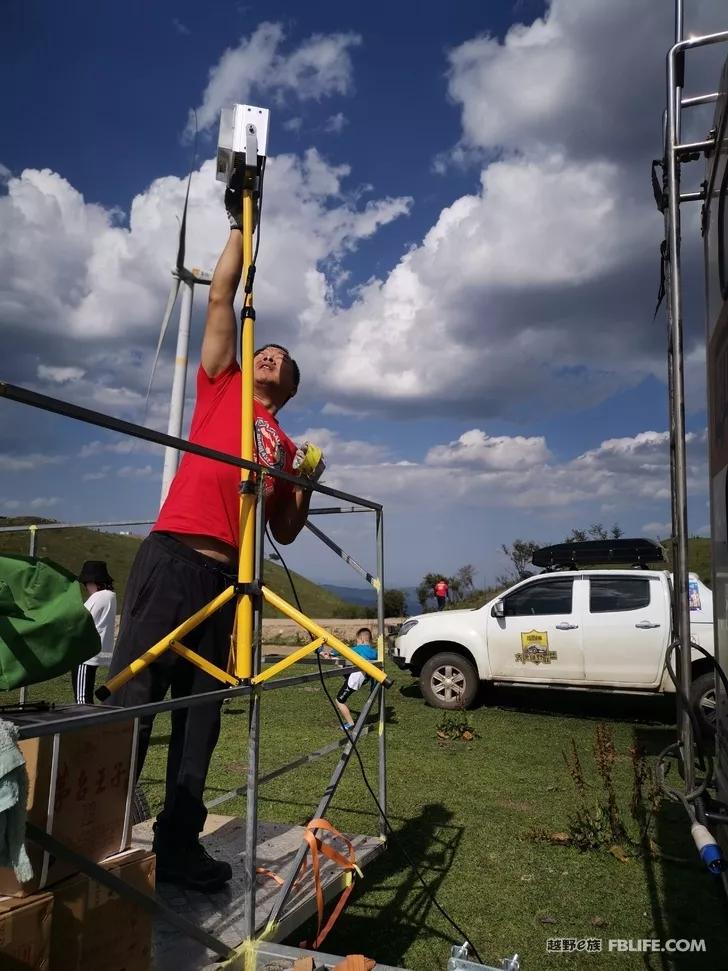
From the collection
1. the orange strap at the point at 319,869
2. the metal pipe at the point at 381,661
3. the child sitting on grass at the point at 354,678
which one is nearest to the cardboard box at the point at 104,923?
the orange strap at the point at 319,869

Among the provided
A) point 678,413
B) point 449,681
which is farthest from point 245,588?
point 449,681

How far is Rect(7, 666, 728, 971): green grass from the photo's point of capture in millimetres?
3441

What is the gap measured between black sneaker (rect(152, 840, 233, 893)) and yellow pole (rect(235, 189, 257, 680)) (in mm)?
867

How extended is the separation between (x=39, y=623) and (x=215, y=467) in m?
1.26

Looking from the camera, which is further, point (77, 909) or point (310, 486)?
point (310, 486)

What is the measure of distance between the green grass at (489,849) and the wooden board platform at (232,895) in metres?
0.39

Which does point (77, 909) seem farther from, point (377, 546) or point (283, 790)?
point (283, 790)

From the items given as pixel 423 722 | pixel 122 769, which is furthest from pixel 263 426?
pixel 423 722

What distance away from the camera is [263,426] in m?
3.22

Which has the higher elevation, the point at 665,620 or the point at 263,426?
the point at 263,426

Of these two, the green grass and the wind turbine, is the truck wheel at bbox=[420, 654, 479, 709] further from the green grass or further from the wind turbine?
the wind turbine

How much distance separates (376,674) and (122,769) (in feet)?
3.66

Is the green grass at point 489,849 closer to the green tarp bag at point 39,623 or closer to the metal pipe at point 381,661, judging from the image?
the metal pipe at point 381,661

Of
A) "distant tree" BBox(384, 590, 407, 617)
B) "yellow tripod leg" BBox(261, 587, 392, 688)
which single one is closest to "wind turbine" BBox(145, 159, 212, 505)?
"yellow tripod leg" BBox(261, 587, 392, 688)
